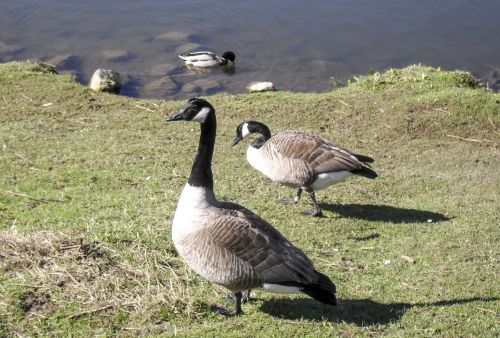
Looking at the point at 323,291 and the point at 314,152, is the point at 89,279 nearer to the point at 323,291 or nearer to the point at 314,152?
the point at 323,291

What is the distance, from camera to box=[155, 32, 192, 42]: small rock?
23.1 metres

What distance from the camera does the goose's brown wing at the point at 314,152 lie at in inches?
379

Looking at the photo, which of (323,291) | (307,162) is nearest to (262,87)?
(307,162)

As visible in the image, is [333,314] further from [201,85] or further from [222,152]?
[201,85]

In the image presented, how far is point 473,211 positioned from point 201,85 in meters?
12.2

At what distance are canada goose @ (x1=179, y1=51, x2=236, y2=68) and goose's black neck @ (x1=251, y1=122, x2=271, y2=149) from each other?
9637 mm

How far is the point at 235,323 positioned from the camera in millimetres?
6551

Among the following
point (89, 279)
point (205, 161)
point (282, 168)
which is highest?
point (205, 161)

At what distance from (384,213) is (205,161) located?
3.90 m

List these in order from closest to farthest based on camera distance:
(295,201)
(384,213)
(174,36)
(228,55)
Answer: (384,213) < (295,201) < (228,55) < (174,36)

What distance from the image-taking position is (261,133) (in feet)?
36.2

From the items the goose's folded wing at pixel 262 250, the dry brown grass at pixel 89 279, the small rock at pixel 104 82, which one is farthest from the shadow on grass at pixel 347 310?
the small rock at pixel 104 82

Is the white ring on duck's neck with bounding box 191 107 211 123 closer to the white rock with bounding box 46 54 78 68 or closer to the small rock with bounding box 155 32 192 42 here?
the white rock with bounding box 46 54 78 68

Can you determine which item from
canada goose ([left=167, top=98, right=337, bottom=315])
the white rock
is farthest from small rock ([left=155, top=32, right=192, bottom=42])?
canada goose ([left=167, top=98, right=337, bottom=315])
